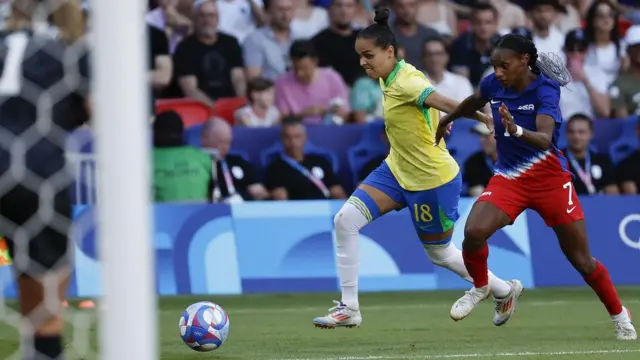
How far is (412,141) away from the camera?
9266mm

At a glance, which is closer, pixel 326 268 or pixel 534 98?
pixel 534 98

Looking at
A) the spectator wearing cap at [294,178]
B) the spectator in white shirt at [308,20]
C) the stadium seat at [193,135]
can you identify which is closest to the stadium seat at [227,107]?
the stadium seat at [193,135]

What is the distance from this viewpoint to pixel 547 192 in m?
8.58

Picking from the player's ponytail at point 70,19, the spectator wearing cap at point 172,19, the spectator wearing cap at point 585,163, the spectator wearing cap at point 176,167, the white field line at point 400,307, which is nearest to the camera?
the player's ponytail at point 70,19

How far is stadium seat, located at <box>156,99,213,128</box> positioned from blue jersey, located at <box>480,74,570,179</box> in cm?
571

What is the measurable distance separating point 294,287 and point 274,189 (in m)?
1.19

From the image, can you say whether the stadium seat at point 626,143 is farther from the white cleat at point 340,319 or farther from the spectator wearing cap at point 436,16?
the white cleat at point 340,319

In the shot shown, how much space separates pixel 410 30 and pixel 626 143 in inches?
111

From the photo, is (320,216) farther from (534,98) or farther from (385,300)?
(534,98)

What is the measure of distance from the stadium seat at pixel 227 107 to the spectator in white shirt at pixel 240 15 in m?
1.04

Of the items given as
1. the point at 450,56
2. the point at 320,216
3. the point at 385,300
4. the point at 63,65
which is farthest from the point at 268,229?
the point at 63,65

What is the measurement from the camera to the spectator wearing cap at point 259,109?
45.9ft

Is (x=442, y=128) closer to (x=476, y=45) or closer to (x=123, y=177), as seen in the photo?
(x=123, y=177)

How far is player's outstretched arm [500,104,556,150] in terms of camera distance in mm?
7875
